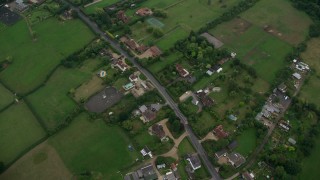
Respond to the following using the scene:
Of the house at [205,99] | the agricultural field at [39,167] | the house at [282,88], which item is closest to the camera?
the agricultural field at [39,167]

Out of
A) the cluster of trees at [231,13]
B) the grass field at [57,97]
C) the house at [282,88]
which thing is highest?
the cluster of trees at [231,13]

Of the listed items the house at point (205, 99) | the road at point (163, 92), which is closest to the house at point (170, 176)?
the road at point (163, 92)

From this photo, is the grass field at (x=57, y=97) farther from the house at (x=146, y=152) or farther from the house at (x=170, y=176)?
the house at (x=170, y=176)

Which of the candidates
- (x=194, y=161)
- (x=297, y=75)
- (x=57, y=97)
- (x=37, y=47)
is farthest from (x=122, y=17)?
(x=297, y=75)

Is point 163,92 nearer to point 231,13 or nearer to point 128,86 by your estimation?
point 128,86

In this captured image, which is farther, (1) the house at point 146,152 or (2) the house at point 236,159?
(1) the house at point 146,152

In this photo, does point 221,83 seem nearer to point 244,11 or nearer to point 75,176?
point 244,11

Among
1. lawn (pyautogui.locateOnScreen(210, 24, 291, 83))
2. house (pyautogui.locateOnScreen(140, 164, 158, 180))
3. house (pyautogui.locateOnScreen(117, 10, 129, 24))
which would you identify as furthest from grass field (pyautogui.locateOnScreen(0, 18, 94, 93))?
lawn (pyautogui.locateOnScreen(210, 24, 291, 83))
